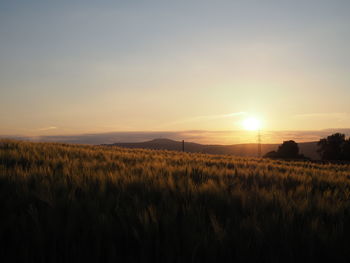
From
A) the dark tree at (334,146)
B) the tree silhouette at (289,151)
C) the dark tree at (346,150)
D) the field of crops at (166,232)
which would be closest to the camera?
the field of crops at (166,232)

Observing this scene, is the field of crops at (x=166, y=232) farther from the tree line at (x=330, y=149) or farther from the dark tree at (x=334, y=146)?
the dark tree at (x=334, y=146)

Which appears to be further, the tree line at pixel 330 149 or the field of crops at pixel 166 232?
the tree line at pixel 330 149

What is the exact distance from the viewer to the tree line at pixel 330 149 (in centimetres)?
4141

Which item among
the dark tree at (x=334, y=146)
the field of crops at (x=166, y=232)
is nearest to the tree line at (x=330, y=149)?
the dark tree at (x=334, y=146)

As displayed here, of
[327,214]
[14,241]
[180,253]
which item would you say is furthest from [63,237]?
[327,214]

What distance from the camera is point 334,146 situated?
42438 mm

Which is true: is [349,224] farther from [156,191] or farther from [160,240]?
[156,191]

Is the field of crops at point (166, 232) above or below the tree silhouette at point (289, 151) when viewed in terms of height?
above

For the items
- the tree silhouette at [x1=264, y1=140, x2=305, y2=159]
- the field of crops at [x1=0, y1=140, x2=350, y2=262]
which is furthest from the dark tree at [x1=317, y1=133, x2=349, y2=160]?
the field of crops at [x1=0, y1=140, x2=350, y2=262]

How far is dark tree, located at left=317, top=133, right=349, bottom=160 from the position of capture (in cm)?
4181

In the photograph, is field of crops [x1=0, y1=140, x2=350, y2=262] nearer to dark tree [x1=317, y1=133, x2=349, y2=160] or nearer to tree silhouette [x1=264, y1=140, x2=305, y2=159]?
tree silhouette [x1=264, y1=140, x2=305, y2=159]

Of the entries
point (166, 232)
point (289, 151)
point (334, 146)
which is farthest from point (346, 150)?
→ point (166, 232)

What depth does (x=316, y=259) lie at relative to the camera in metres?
1.62

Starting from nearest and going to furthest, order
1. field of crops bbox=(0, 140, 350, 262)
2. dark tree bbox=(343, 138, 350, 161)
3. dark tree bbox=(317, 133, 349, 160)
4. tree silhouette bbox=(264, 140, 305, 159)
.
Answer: field of crops bbox=(0, 140, 350, 262) < dark tree bbox=(343, 138, 350, 161) < dark tree bbox=(317, 133, 349, 160) < tree silhouette bbox=(264, 140, 305, 159)
